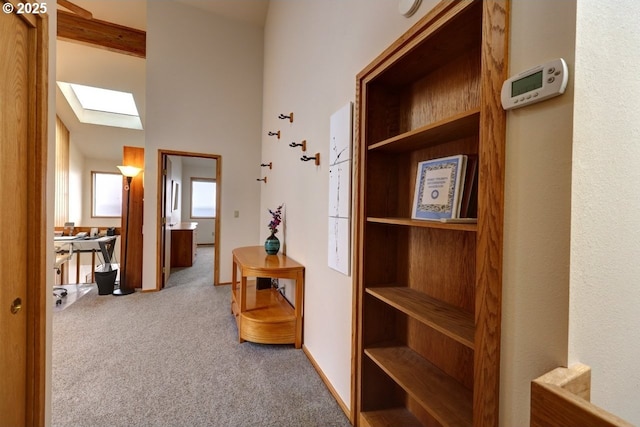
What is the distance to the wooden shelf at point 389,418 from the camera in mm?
1446

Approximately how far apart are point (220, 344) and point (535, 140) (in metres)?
2.70

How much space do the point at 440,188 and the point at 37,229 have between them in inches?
62.3

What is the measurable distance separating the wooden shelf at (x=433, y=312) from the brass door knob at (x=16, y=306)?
1413 mm

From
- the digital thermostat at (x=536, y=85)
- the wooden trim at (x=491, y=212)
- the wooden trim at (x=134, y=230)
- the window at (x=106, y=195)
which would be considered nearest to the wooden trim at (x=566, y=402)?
the wooden trim at (x=491, y=212)

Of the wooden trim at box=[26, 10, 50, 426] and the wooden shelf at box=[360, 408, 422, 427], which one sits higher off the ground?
the wooden trim at box=[26, 10, 50, 426]

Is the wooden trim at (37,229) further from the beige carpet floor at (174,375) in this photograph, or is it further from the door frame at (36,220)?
the beige carpet floor at (174,375)

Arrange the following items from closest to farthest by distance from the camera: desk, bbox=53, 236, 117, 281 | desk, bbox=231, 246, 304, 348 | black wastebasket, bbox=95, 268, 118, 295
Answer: desk, bbox=231, 246, 304, 348, desk, bbox=53, 236, 117, 281, black wastebasket, bbox=95, 268, 118, 295

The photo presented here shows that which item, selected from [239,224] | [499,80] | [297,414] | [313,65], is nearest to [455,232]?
[499,80]

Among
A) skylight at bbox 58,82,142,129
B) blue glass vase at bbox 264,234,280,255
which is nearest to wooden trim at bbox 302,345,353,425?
blue glass vase at bbox 264,234,280,255

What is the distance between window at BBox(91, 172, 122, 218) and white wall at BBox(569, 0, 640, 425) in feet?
29.8

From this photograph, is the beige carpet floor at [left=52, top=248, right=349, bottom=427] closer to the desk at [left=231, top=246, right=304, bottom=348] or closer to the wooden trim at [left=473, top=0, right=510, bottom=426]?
the desk at [left=231, top=246, right=304, bottom=348]

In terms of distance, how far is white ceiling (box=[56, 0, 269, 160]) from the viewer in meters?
4.02

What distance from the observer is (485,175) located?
33.4 inches

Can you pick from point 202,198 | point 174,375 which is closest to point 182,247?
point 202,198
